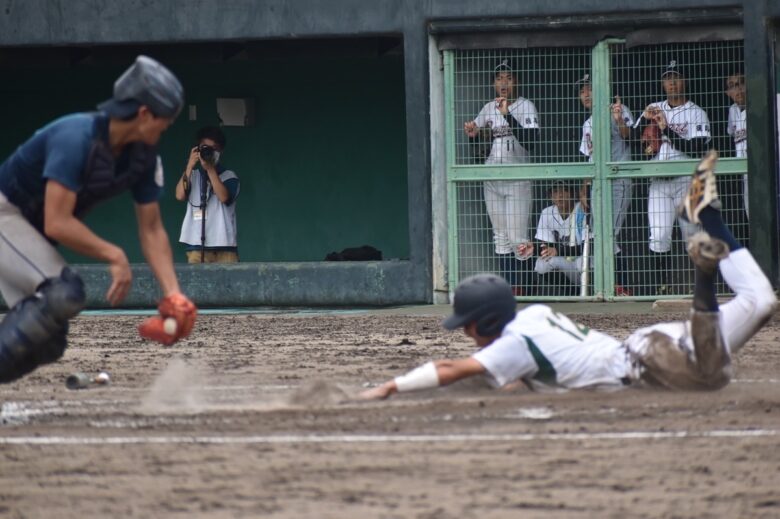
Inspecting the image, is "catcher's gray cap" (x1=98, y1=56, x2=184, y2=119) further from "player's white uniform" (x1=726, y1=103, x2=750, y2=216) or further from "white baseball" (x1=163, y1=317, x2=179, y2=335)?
"player's white uniform" (x1=726, y1=103, x2=750, y2=216)

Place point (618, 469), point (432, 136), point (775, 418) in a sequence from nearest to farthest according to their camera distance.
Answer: point (618, 469)
point (775, 418)
point (432, 136)

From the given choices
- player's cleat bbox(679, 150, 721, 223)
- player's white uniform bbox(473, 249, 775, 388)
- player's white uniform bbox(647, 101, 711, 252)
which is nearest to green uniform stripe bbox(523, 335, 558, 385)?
player's white uniform bbox(473, 249, 775, 388)

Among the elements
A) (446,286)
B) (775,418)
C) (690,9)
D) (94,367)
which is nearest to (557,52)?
(690,9)

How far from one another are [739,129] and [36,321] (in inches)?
350

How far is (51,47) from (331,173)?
3810 mm

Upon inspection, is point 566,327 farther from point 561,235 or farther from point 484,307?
point 561,235

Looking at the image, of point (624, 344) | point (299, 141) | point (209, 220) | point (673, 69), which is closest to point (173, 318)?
point (624, 344)

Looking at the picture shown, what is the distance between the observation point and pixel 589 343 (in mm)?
7098

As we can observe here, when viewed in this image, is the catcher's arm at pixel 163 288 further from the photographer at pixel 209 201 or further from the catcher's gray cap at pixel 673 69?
the photographer at pixel 209 201

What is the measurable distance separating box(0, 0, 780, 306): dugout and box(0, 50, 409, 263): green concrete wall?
0.02m

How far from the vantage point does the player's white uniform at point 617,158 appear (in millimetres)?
13914

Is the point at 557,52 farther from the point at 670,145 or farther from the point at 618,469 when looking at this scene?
the point at 618,469

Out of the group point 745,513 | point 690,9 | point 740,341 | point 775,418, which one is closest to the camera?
point 745,513

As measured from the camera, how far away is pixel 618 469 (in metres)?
5.49
